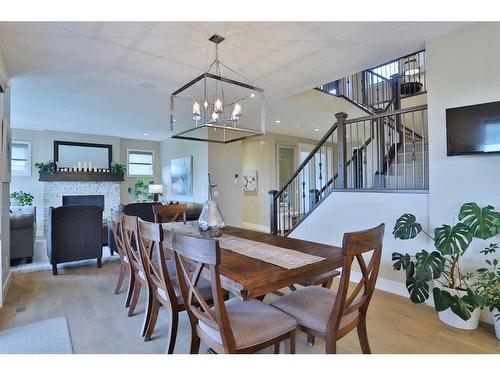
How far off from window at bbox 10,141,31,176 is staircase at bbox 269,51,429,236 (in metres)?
6.36

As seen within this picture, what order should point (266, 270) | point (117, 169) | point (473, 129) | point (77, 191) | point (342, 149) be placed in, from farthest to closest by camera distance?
point (117, 169) → point (77, 191) → point (342, 149) → point (473, 129) → point (266, 270)

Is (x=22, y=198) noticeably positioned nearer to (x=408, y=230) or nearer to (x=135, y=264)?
(x=135, y=264)

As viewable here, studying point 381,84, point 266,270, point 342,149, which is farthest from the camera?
point 381,84

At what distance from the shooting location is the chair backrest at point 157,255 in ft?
5.93

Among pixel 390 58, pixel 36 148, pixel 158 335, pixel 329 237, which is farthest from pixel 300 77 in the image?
pixel 36 148

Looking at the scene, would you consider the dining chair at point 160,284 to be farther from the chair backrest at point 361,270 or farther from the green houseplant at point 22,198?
the green houseplant at point 22,198

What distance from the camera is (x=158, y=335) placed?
2277mm

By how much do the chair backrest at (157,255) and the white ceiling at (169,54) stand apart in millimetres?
1769

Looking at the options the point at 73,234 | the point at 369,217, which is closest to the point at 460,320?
the point at 369,217

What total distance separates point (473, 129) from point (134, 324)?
3.41m

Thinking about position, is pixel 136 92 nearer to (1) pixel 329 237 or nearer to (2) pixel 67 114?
(2) pixel 67 114

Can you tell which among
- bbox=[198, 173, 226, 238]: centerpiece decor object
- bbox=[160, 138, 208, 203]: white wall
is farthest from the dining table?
bbox=[160, 138, 208, 203]: white wall

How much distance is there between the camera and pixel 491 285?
2.20 meters

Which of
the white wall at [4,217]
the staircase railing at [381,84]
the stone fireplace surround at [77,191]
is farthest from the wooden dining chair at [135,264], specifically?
the stone fireplace surround at [77,191]
